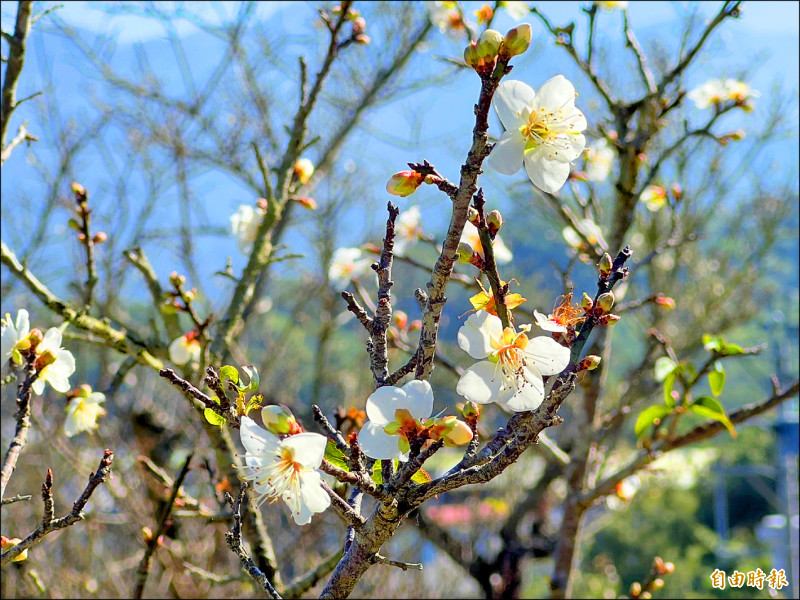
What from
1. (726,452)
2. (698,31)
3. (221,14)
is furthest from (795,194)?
(221,14)

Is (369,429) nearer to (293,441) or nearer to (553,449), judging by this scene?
(293,441)

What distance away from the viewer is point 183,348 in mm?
1231

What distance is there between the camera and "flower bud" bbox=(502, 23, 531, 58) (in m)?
0.56

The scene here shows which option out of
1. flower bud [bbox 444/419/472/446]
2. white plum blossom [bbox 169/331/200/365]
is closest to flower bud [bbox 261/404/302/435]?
flower bud [bbox 444/419/472/446]

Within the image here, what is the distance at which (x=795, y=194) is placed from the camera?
546cm

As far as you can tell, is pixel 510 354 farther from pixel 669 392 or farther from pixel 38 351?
pixel 669 392

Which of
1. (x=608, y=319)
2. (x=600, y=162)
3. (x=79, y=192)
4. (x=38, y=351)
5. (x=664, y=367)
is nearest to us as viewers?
(x=608, y=319)

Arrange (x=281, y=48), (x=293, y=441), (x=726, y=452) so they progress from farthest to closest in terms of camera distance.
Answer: (x=726, y=452)
(x=281, y=48)
(x=293, y=441)

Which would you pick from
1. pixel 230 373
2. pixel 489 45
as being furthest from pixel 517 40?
pixel 230 373

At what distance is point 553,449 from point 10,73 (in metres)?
1.23

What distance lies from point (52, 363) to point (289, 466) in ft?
1.53

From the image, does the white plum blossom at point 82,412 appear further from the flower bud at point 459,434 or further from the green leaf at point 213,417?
the flower bud at point 459,434

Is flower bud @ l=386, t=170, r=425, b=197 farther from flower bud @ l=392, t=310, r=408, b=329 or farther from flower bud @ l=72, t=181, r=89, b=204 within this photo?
flower bud @ l=392, t=310, r=408, b=329

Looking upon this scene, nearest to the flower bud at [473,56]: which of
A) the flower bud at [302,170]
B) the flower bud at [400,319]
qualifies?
the flower bud at [302,170]
